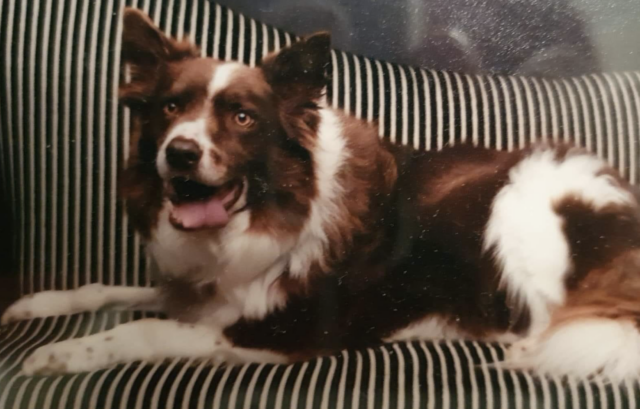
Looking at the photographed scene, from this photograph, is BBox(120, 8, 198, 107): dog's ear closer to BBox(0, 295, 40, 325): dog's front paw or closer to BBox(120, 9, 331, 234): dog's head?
BBox(120, 9, 331, 234): dog's head

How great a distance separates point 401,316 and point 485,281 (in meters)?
0.15

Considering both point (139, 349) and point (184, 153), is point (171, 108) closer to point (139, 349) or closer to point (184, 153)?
point (184, 153)

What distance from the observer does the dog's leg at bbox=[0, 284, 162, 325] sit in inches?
37.2

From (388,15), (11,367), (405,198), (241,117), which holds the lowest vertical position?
(11,367)

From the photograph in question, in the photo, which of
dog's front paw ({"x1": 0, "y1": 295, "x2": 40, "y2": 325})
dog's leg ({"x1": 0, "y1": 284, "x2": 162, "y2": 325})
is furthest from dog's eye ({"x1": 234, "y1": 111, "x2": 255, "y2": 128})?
dog's front paw ({"x1": 0, "y1": 295, "x2": 40, "y2": 325})

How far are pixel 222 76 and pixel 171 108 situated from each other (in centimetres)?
9

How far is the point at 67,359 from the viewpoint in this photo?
0.87m

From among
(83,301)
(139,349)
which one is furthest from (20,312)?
(139,349)

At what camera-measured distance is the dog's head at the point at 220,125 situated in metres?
0.83

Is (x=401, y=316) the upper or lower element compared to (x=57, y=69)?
lower

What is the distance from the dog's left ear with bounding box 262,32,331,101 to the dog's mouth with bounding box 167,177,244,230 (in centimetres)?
16

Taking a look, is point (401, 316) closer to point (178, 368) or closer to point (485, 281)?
point (485, 281)

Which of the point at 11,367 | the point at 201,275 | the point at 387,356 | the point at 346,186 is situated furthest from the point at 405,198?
the point at 11,367

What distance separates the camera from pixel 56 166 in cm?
95
